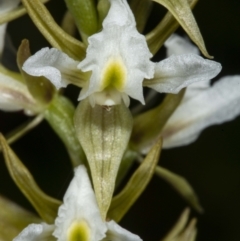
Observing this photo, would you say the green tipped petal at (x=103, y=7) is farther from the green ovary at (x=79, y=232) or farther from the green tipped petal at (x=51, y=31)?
the green ovary at (x=79, y=232)

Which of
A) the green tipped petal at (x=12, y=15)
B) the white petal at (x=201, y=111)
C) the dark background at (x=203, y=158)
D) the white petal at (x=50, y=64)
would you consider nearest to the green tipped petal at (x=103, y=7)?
the green tipped petal at (x=12, y=15)

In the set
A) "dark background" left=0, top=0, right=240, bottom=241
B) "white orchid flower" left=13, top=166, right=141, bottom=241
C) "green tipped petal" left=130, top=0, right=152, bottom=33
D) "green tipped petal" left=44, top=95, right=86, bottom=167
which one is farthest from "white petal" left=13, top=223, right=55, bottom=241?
"dark background" left=0, top=0, right=240, bottom=241

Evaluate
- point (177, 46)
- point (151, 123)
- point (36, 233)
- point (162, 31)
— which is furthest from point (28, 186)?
point (177, 46)

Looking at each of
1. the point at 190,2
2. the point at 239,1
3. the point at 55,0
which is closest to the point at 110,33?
the point at 190,2

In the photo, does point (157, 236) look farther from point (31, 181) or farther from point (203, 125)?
point (31, 181)

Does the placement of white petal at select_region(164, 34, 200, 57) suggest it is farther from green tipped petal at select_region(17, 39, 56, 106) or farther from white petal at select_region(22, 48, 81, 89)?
white petal at select_region(22, 48, 81, 89)

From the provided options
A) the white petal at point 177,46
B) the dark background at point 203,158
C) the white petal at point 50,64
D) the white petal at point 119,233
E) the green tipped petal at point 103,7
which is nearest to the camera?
the white petal at point 50,64
